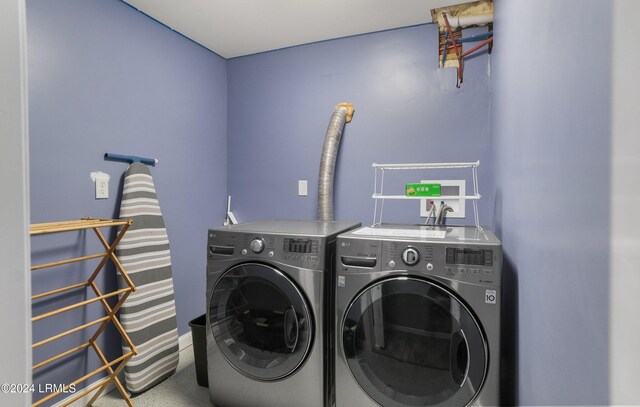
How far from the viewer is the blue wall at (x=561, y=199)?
522 mm

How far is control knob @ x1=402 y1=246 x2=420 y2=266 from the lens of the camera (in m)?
1.35

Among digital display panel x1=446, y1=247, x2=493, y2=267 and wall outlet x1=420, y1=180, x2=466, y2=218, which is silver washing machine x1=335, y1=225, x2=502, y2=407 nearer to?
digital display panel x1=446, y1=247, x2=493, y2=267

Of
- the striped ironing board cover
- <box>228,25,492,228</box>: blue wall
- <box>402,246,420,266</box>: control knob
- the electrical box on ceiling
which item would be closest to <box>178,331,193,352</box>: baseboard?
the striped ironing board cover

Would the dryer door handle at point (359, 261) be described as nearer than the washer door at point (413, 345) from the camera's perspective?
No

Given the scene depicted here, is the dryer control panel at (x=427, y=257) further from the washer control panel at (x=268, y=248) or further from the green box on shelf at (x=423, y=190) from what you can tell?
the green box on shelf at (x=423, y=190)

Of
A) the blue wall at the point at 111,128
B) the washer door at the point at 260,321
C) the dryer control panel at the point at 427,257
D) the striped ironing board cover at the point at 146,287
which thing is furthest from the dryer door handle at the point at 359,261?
the blue wall at the point at 111,128

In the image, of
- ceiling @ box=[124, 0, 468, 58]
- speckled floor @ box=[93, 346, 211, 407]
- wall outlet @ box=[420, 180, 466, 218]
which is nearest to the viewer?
speckled floor @ box=[93, 346, 211, 407]

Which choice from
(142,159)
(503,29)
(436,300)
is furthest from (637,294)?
(142,159)

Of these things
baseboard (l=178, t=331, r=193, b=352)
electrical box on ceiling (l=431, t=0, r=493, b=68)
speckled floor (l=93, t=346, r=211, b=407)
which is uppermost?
electrical box on ceiling (l=431, t=0, r=493, b=68)

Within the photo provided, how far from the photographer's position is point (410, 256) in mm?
1358

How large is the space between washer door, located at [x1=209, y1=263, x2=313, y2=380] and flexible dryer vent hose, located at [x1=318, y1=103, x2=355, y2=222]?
34.1 inches

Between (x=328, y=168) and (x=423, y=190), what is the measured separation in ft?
2.47

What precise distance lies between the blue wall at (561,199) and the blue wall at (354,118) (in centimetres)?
104

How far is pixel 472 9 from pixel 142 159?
7.81ft
